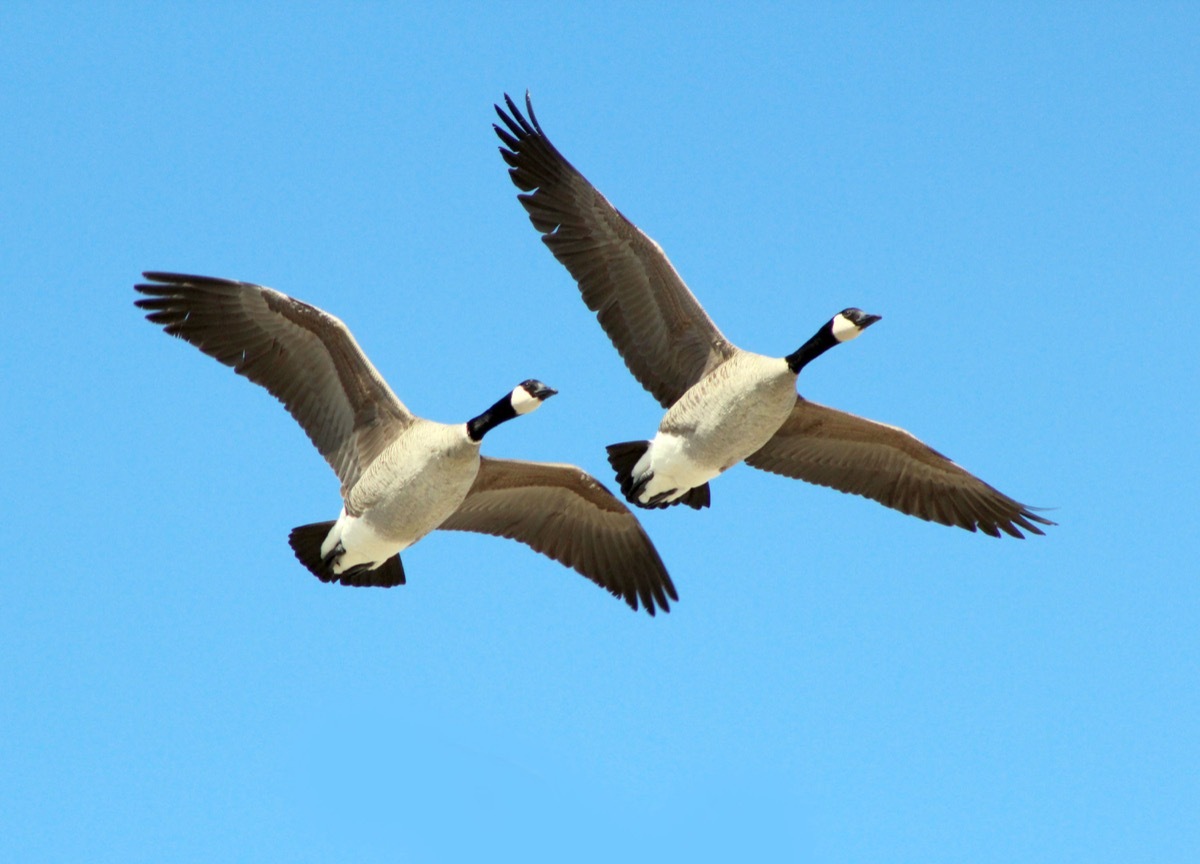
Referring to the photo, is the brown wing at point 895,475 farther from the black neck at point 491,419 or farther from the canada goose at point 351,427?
the black neck at point 491,419

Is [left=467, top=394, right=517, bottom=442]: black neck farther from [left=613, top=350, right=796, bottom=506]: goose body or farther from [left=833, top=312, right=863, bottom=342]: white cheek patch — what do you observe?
[left=833, top=312, right=863, bottom=342]: white cheek patch

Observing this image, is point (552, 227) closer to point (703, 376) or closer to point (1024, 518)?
point (703, 376)

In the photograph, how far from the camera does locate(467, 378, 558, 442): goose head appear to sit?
14148 mm

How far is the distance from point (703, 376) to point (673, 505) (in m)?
1.27

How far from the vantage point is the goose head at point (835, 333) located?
50.2 feet

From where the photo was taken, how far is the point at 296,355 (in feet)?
48.5

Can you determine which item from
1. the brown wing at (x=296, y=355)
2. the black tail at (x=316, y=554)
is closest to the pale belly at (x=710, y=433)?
the brown wing at (x=296, y=355)

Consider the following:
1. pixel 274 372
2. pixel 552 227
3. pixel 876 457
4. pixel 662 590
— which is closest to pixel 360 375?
pixel 274 372

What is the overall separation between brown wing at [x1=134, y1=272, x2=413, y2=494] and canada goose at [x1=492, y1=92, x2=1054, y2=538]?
2.36 meters

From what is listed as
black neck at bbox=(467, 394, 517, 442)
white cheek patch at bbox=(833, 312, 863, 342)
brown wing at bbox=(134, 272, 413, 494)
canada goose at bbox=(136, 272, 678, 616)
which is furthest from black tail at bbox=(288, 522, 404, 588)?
white cheek patch at bbox=(833, 312, 863, 342)

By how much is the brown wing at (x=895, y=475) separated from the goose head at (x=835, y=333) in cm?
120

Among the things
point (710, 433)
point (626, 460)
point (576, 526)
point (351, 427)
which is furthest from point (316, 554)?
point (710, 433)

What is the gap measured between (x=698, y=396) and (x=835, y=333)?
4.72 ft

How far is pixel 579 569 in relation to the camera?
53.1 feet
